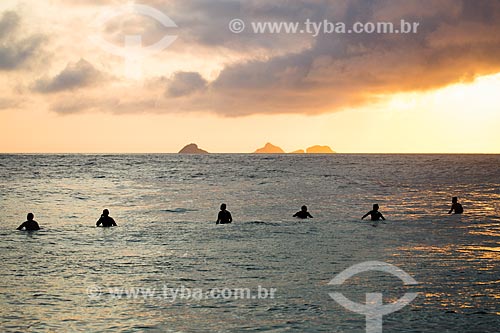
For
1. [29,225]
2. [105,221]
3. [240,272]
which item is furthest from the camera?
[105,221]

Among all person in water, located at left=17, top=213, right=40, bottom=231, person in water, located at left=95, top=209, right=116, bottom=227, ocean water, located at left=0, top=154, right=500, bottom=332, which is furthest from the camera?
person in water, located at left=95, top=209, right=116, bottom=227

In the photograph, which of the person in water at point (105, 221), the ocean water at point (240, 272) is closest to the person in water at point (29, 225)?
the ocean water at point (240, 272)

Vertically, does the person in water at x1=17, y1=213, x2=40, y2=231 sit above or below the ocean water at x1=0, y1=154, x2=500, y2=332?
above

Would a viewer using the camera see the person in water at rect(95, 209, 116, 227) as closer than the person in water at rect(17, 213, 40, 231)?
No

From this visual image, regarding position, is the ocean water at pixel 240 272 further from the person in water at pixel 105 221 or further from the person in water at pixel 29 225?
the person in water at pixel 105 221

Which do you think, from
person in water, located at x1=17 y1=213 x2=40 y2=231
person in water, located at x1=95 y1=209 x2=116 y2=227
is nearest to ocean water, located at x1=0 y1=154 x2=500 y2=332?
person in water, located at x1=17 y1=213 x2=40 y2=231

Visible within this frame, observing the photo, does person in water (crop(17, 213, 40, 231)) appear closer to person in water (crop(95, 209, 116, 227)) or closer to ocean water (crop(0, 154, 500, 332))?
ocean water (crop(0, 154, 500, 332))

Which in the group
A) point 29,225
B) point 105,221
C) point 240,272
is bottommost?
point 240,272

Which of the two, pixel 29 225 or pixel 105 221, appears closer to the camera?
pixel 29 225

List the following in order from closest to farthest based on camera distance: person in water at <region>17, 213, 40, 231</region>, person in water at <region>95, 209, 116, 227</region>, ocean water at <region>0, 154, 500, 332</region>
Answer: ocean water at <region>0, 154, 500, 332</region>, person in water at <region>17, 213, 40, 231</region>, person in water at <region>95, 209, 116, 227</region>

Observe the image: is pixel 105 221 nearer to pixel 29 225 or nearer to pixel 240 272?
pixel 29 225

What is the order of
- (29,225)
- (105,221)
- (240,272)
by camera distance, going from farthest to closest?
(105,221)
(29,225)
(240,272)

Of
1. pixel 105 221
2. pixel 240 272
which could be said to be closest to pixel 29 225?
pixel 105 221

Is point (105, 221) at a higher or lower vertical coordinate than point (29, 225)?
higher
